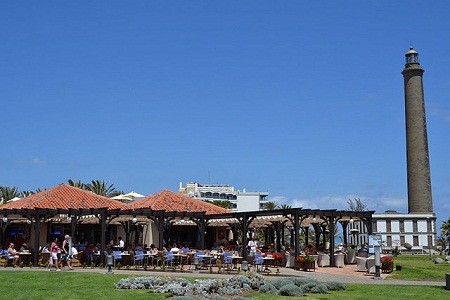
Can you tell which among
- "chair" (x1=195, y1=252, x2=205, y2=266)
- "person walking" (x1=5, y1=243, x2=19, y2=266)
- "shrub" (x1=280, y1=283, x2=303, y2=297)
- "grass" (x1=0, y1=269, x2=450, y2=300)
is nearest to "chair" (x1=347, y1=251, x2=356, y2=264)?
"chair" (x1=195, y1=252, x2=205, y2=266)

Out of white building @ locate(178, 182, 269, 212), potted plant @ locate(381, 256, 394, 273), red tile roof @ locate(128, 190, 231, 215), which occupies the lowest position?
potted plant @ locate(381, 256, 394, 273)

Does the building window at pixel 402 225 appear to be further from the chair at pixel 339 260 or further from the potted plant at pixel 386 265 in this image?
the potted plant at pixel 386 265

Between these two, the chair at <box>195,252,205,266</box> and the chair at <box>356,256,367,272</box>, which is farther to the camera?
the chair at <box>356,256,367,272</box>

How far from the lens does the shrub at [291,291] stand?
51.4 feet

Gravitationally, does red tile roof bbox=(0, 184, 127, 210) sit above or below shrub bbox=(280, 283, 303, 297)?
above

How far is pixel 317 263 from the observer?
27.5m

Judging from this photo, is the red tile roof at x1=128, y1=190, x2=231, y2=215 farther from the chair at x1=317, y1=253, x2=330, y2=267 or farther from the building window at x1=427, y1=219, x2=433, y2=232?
the building window at x1=427, y1=219, x2=433, y2=232

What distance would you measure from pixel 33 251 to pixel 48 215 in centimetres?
184

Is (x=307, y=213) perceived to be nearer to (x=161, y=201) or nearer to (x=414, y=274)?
(x=414, y=274)

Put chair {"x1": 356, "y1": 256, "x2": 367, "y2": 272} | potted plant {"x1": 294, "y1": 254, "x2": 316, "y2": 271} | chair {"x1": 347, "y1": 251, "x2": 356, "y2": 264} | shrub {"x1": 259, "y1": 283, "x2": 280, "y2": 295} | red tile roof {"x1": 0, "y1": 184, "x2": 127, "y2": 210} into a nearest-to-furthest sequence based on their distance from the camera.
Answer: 1. shrub {"x1": 259, "y1": 283, "x2": 280, "y2": 295}
2. potted plant {"x1": 294, "y1": 254, "x2": 316, "y2": 271}
3. chair {"x1": 356, "y1": 256, "x2": 367, "y2": 272}
4. chair {"x1": 347, "y1": 251, "x2": 356, "y2": 264}
5. red tile roof {"x1": 0, "y1": 184, "x2": 127, "y2": 210}

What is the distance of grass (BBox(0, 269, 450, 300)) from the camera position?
50.6ft

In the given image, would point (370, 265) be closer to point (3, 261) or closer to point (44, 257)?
point (44, 257)

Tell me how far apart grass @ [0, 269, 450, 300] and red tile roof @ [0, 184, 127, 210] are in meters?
11.7

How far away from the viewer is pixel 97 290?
54.4 ft
